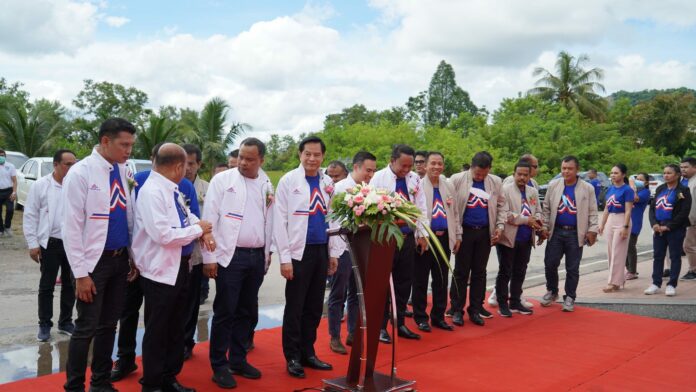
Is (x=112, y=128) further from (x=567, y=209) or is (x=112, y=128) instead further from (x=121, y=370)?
(x=567, y=209)

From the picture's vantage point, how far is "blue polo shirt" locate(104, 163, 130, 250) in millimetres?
4285

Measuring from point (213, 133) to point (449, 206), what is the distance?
2077 cm

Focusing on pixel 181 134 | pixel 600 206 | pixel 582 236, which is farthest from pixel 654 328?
pixel 181 134

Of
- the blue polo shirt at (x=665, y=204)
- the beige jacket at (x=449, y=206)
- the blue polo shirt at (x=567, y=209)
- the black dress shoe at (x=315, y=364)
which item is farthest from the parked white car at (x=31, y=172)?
the blue polo shirt at (x=665, y=204)

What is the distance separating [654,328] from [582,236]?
145 cm

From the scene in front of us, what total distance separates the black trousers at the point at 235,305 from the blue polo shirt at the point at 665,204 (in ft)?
21.0

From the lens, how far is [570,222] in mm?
7816

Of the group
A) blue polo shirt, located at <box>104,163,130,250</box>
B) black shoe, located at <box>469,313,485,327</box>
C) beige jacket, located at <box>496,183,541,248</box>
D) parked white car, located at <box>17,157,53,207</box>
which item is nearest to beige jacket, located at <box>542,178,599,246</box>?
beige jacket, located at <box>496,183,541,248</box>

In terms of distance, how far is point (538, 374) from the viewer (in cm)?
526

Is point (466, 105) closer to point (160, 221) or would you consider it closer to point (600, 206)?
point (600, 206)

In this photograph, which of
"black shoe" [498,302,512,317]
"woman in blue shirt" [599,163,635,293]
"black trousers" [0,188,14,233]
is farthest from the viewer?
"black trousers" [0,188,14,233]

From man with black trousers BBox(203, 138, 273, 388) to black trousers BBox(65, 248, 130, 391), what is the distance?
66 cm

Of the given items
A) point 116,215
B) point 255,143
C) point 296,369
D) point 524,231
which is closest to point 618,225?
point 524,231

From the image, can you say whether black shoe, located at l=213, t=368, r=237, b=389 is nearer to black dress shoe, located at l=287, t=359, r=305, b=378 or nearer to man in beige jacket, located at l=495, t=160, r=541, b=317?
black dress shoe, located at l=287, t=359, r=305, b=378
